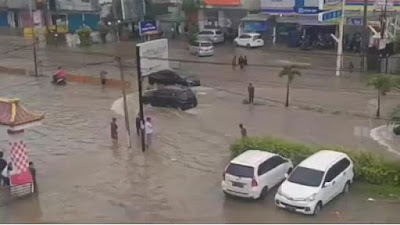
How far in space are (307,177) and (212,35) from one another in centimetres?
3240

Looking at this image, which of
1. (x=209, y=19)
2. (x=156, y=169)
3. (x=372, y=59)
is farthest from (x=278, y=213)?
(x=209, y=19)

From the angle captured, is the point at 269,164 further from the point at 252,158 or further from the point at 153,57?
the point at 153,57

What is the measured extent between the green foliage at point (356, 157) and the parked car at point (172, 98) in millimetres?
8629

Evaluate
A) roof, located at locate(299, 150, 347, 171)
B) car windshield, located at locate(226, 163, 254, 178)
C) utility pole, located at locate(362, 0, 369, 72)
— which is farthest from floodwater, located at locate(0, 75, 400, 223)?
utility pole, located at locate(362, 0, 369, 72)

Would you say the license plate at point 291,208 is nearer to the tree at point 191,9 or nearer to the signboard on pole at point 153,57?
the signboard on pole at point 153,57

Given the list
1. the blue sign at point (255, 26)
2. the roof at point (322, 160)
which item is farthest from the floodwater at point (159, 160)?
the blue sign at point (255, 26)

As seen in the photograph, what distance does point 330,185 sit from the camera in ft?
60.7

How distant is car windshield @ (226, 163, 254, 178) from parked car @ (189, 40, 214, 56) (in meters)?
26.5

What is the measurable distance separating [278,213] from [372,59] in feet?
78.8

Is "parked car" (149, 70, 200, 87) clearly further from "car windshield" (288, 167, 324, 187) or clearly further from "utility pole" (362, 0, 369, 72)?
"car windshield" (288, 167, 324, 187)

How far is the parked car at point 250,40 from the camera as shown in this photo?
48219 millimetres

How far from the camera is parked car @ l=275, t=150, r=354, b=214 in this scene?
17.8 metres

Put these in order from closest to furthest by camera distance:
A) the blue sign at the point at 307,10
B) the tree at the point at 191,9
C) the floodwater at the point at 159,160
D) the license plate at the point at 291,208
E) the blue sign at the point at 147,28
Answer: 1. the license plate at the point at 291,208
2. the floodwater at the point at 159,160
3. the blue sign at the point at 307,10
4. the blue sign at the point at 147,28
5. the tree at the point at 191,9

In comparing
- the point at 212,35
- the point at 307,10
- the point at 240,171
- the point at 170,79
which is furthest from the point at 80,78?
the point at 240,171
